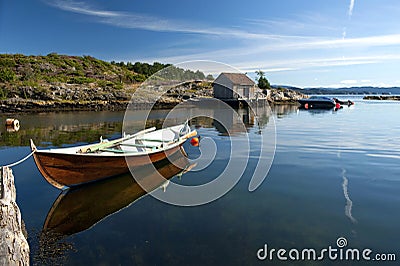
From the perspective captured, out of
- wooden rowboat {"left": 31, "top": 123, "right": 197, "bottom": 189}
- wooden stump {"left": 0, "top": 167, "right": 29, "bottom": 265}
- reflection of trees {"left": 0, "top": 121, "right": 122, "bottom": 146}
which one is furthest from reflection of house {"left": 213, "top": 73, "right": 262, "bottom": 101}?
wooden stump {"left": 0, "top": 167, "right": 29, "bottom": 265}

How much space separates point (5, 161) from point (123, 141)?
4893 millimetres

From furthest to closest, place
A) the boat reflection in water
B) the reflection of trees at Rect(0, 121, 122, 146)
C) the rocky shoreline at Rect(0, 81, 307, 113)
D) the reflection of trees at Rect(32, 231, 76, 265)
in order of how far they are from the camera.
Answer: the rocky shoreline at Rect(0, 81, 307, 113), the reflection of trees at Rect(0, 121, 122, 146), the boat reflection in water, the reflection of trees at Rect(32, 231, 76, 265)

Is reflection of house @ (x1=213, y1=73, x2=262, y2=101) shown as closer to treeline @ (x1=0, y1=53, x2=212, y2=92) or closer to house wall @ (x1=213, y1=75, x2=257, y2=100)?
house wall @ (x1=213, y1=75, x2=257, y2=100)

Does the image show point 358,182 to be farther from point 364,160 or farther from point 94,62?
point 94,62

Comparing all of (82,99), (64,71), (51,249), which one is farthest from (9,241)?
(64,71)

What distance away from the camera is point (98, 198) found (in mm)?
8547

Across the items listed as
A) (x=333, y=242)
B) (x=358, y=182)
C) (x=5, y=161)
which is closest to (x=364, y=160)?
(x=358, y=182)

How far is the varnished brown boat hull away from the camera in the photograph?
8.08 metres

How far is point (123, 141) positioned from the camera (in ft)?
39.2
